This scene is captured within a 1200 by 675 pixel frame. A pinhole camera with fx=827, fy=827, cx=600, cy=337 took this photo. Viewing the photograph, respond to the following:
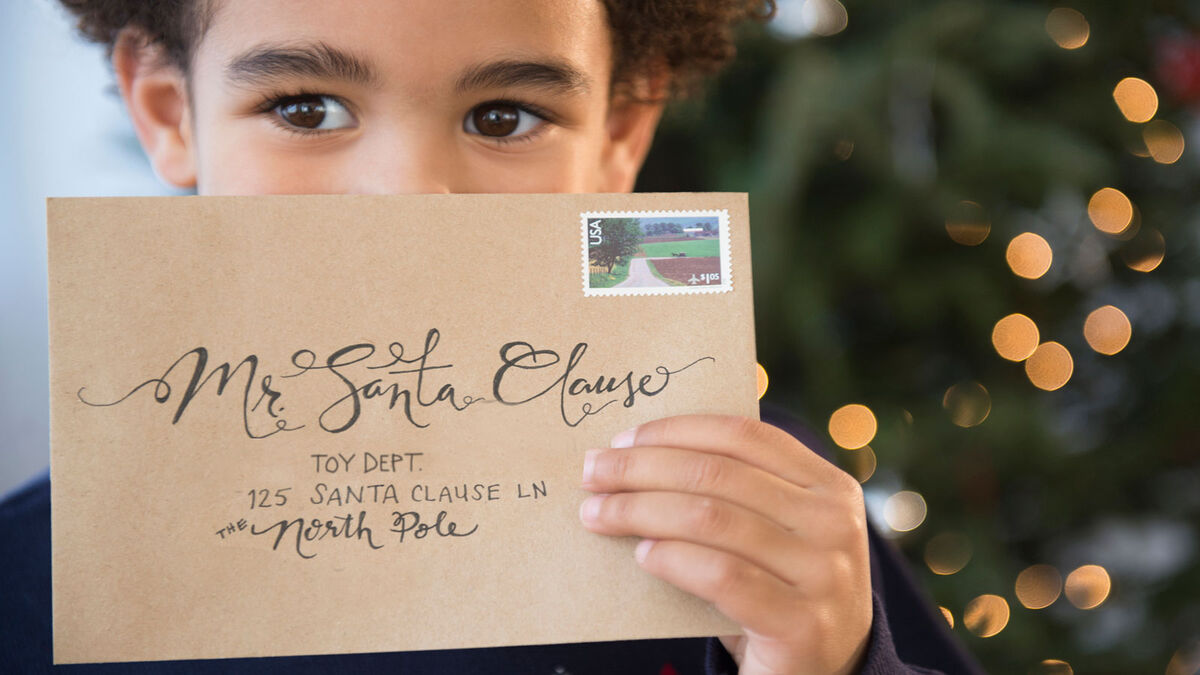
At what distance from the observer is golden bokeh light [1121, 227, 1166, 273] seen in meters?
1.45

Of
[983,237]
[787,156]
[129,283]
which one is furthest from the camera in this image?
[983,237]

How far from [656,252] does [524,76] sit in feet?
0.81

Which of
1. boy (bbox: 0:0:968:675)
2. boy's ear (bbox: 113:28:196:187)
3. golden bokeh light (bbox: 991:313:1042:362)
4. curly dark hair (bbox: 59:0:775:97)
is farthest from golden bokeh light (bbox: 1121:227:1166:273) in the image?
boy's ear (bbox: 113:28:196:187)

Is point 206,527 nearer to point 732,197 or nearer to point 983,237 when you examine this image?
point 732,197

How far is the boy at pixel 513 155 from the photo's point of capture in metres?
0.55

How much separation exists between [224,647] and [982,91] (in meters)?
1.22

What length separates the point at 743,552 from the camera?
554mm

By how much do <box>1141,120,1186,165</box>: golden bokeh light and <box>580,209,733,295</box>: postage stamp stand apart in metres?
1.20

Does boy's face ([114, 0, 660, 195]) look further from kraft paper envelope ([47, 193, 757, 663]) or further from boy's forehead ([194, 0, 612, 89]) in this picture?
kraft paper envelope ([47, 193, 757, 663])

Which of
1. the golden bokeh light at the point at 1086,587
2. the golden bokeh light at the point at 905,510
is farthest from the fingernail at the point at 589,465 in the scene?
the golden bokeh light at the point at 1086,587

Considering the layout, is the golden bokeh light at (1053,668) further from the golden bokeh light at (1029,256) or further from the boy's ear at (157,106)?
the boy's ear at (157,106)

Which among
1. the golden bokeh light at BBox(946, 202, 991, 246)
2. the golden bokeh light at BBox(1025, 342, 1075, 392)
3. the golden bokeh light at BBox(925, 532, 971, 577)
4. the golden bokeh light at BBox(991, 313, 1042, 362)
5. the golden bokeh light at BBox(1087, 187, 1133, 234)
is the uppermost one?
the golden bokeh light at BBox(1087, 187, 1133, 234)

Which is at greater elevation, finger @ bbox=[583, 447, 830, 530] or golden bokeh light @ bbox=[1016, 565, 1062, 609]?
finger @ bbox=[583, 447, 830, 530]

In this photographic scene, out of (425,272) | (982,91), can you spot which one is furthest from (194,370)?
(982,91)
